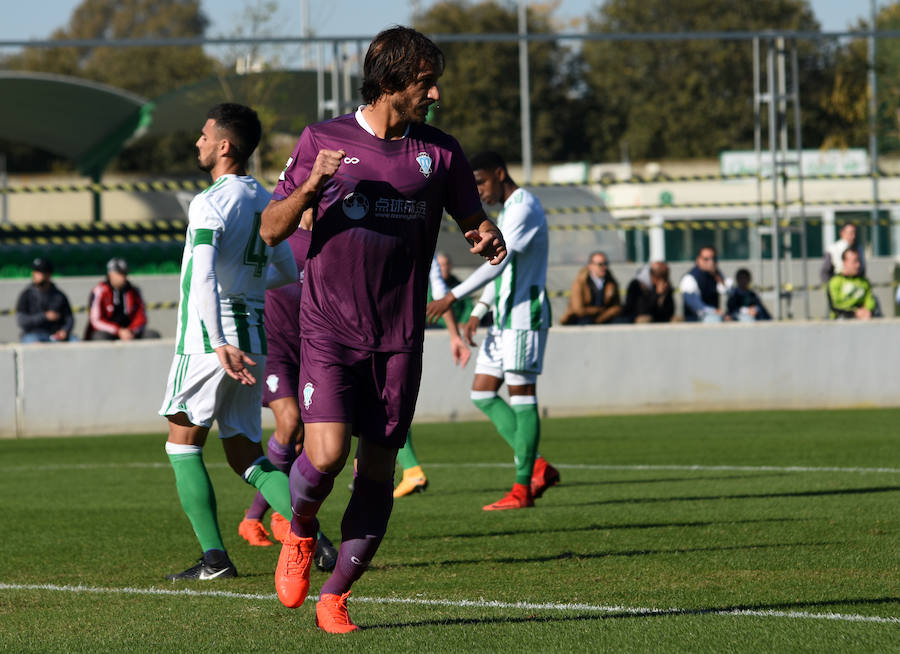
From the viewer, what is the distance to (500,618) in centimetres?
509

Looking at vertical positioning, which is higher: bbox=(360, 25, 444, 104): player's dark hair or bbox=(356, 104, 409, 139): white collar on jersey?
bbox=(360, 25, 444, 104): player's dark hair

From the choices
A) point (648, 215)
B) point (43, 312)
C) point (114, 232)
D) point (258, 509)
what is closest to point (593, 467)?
point (258, 509)

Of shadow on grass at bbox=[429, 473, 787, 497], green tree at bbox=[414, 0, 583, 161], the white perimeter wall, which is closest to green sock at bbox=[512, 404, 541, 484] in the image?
shadow on grass at bbox=[429, 473, 787, 497]

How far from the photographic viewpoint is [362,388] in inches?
190

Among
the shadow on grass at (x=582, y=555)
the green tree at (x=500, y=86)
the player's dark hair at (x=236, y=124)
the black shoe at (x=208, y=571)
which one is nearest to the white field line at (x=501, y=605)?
the black shoe at (x=208, y=571)

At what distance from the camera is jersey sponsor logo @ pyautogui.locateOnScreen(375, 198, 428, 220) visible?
186 inches

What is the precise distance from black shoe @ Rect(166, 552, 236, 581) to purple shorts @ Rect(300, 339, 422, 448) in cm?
155

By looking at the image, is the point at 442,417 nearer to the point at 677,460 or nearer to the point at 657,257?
the point at 677,460

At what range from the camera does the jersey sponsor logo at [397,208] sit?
473cm

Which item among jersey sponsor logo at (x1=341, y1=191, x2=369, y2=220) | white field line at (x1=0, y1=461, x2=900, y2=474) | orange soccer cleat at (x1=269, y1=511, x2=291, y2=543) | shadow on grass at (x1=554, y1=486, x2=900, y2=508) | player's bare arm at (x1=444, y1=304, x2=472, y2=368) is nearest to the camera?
jersey sponsor logo at (x1=341, y1=191, x2=369, y2=220)

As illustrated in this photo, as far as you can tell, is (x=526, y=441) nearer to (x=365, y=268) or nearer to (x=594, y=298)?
(x=365, y=268)

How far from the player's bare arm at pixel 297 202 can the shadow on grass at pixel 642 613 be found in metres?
1.43

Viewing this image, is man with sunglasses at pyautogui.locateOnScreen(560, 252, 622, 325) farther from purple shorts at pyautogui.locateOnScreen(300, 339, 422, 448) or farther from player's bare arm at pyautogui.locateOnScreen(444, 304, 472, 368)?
purple shorts at pyautogui.locateOnScreen(300, 339, 422, 448)

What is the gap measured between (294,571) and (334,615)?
0.21 metres
